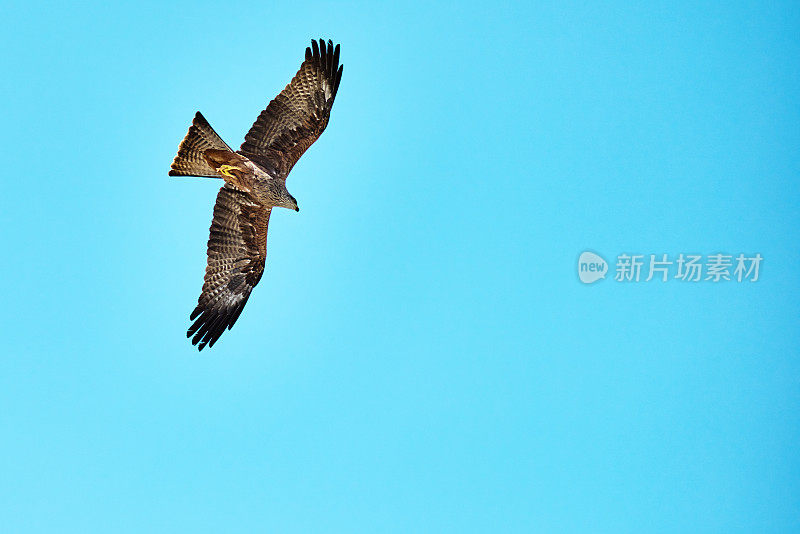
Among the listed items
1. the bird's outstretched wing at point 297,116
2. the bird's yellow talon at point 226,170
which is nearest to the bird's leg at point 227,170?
the bird's yellow talon at point 226,170

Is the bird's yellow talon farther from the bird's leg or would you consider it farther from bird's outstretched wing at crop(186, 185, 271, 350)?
bird's outstretched wing at crop(186, 185, 271, 350)

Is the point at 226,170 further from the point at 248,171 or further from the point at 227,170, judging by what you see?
the point at 248,171

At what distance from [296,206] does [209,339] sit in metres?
1.95

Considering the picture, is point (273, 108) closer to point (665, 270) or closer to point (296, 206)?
point (296, 206)

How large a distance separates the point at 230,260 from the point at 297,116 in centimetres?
203

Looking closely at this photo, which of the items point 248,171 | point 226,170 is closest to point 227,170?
point 226,170

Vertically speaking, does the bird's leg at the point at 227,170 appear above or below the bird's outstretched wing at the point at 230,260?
above

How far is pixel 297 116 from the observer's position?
1205 centimetres

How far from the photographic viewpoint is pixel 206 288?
12.5 m

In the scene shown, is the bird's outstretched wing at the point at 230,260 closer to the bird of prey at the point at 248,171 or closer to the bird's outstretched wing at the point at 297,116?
the bird of prey at the point at 248,171

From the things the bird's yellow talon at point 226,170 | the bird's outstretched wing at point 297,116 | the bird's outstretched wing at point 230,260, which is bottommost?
the bird's outstretched wing at point 230,260

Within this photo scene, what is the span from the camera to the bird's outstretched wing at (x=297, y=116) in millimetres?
11906

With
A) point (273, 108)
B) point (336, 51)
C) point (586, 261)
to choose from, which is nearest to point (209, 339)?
point (273, 108)

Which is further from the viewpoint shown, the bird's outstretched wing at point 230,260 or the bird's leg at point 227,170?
the bird's outstretched wing at point 230,260
